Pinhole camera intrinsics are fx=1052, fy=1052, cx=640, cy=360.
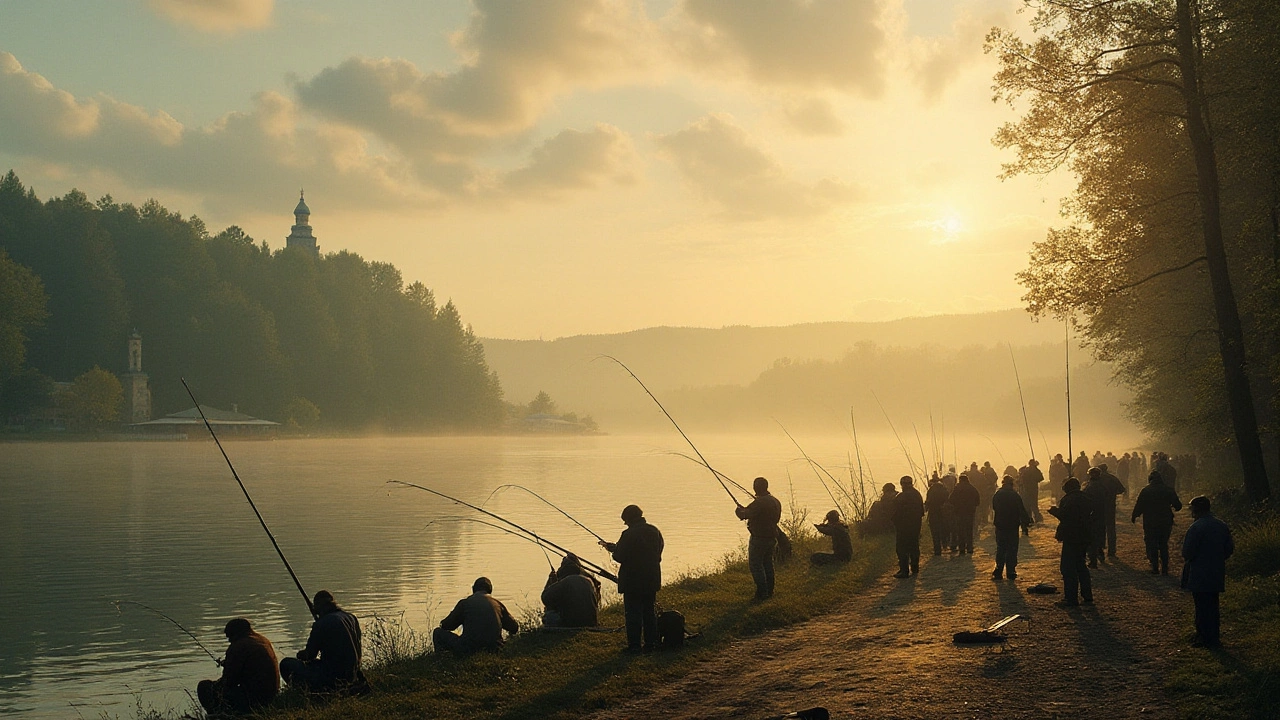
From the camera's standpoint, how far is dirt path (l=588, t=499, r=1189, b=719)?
963 centimetres

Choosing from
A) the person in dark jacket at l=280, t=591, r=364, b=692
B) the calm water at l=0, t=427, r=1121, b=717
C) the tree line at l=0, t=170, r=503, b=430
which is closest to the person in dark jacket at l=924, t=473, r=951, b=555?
the calm water at l=0, t=427, r=1121, b=717

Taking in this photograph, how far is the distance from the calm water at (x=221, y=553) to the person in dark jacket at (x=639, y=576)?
6.37 m

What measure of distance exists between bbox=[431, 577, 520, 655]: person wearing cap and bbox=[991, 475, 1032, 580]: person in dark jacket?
8350 millimetres

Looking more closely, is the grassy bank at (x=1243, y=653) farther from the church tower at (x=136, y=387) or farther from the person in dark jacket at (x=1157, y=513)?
the church tower at (x=136, y=387)

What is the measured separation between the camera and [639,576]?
1225 centimetres

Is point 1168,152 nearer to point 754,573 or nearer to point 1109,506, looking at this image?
point 1109,506

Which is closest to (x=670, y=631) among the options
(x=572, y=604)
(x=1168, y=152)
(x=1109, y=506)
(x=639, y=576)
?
(x=639, y=576)

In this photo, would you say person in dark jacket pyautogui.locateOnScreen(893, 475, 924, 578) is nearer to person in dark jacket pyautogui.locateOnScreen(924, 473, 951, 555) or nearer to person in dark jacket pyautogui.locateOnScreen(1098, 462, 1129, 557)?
person in dark jacket pyautogui.locateOnScreen(924, 473, 951, 555)

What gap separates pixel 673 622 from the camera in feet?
41.3

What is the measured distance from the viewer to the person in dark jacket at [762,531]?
593 inches

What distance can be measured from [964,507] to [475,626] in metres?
11.5

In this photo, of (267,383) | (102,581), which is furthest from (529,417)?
(102,581)

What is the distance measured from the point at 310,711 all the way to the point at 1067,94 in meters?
16.6

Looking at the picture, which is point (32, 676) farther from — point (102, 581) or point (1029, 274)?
point (1029, 274)
